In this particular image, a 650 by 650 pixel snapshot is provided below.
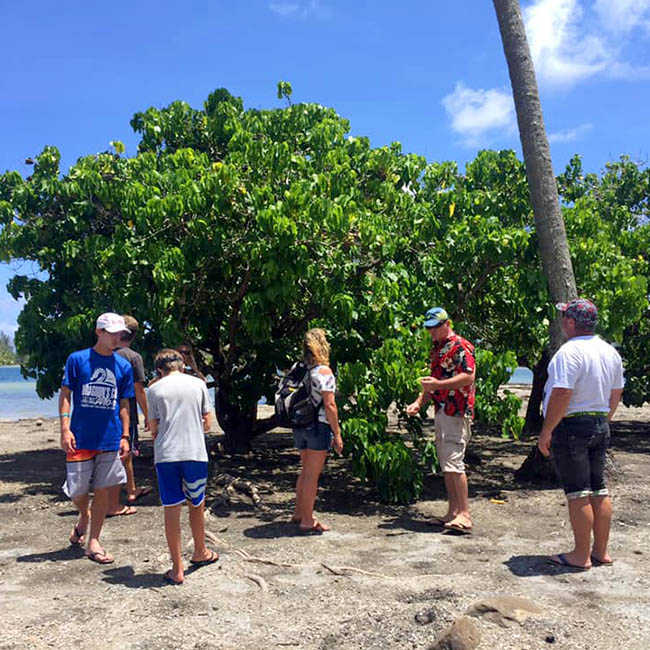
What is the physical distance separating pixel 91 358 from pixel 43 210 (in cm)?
444

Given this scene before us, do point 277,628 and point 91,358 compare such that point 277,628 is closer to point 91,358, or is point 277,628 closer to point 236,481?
point 91,358

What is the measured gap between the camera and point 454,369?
6.08 meters

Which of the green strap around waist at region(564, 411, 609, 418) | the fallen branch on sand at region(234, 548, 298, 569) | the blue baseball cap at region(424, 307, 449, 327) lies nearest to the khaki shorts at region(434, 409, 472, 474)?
the blue baseball cap at region(424, 307, 449, 327)

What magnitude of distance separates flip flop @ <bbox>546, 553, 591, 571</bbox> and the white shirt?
109 centimetres

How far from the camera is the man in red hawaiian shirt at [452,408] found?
19.9ft

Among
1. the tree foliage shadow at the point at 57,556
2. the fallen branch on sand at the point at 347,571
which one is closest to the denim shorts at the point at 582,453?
the fallen branch on sand at the point at 347,571

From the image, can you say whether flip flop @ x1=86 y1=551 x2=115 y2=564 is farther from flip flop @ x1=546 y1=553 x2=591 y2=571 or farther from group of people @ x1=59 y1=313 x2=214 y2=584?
flip flop @ x1=546 y1=553 x2=591 y2=571

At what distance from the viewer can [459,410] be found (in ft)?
20.1

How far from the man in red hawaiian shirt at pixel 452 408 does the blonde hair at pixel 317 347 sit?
0.87m

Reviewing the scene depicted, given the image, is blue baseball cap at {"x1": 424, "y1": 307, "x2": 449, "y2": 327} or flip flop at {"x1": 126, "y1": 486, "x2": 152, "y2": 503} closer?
blue baseball cap at {"x1": 424, "y1": 307, "x2": 449, "y2": 327}

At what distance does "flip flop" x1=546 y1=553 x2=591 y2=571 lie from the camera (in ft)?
16.3

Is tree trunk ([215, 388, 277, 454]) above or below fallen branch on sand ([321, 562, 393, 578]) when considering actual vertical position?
above

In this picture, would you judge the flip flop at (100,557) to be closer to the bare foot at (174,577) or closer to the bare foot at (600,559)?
the bare foot at (174,577)

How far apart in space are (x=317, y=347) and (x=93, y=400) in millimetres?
1902
